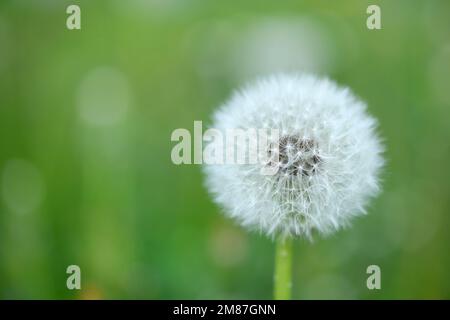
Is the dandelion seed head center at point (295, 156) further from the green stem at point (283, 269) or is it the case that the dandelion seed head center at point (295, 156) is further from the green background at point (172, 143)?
the green background at point (172, 143)

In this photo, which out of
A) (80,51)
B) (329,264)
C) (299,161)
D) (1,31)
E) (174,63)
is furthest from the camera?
(174,63)

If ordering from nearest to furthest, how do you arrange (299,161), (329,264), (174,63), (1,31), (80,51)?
(299,161) < (329,264) < (1,31) < (80,51) < (174,63)

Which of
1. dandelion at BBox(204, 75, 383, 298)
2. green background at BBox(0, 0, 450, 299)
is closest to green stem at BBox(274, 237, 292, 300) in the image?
dandelion at BBox(204, 75, 383, 298)

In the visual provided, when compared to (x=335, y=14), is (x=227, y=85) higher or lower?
lower

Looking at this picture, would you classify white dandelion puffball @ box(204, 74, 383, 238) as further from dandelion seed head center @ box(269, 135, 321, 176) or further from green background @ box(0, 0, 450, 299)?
green background @ box(0, 0, 450, 299)

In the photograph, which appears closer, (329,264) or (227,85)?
(329,264)

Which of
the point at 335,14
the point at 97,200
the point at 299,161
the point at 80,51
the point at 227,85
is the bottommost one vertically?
the point at 97,200

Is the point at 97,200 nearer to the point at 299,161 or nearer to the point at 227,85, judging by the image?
the point at 227,85

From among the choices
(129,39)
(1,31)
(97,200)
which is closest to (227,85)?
(129,39)
